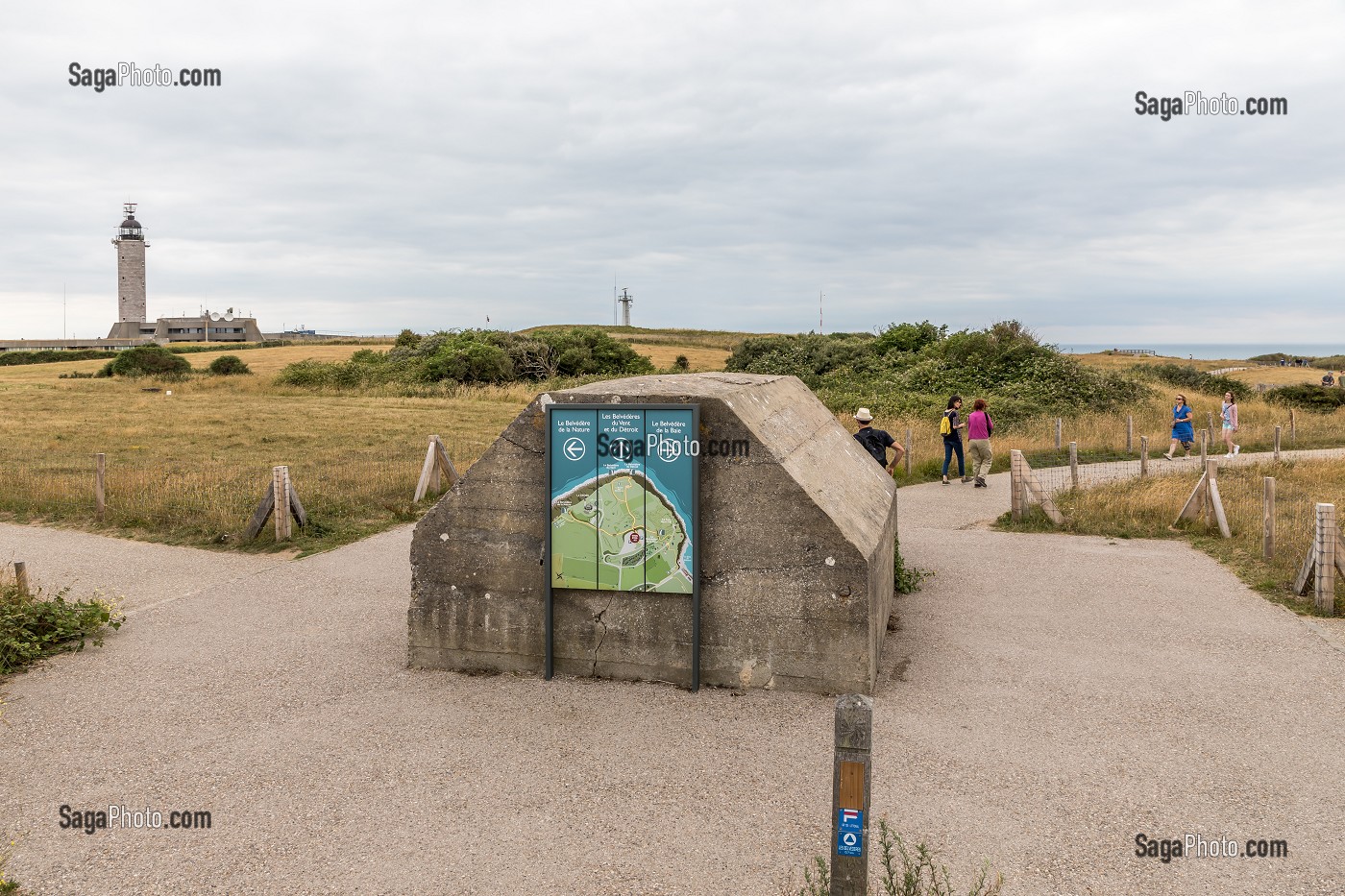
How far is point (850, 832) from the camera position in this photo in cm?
395

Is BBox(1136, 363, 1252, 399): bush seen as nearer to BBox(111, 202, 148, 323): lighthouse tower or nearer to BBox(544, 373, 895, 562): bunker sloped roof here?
BBox(544, 373, 895, 562): bunker sloped roof

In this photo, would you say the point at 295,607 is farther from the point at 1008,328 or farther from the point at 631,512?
the point at 1008,328

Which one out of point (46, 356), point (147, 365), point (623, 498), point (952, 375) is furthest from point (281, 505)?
point (46, 356)

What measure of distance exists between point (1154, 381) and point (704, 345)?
190 ft

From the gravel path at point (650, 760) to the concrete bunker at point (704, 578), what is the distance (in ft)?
0.93

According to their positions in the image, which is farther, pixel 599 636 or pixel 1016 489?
pixel 1016 489

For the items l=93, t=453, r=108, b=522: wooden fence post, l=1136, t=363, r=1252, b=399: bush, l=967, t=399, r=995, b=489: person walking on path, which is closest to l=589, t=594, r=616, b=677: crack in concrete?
l=93, t=453, r=108, b=522: wooden fence post

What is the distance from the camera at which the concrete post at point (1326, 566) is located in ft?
31.0

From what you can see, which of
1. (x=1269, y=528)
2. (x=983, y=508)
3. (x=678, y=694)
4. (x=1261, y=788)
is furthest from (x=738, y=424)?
(x=983, y=508)

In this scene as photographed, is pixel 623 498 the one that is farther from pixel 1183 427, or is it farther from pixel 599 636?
pixel 1183 427

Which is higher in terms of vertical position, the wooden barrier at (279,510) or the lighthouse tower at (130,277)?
the lighthouse tower at (130,277)

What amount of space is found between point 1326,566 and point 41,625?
12441 millimetres

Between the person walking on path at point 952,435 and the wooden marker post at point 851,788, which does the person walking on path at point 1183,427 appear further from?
the wooden marker post at point 851,788

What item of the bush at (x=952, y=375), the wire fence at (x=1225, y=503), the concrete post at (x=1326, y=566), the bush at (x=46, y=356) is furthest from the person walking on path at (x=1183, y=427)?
the bush at (x=46, y=356)
